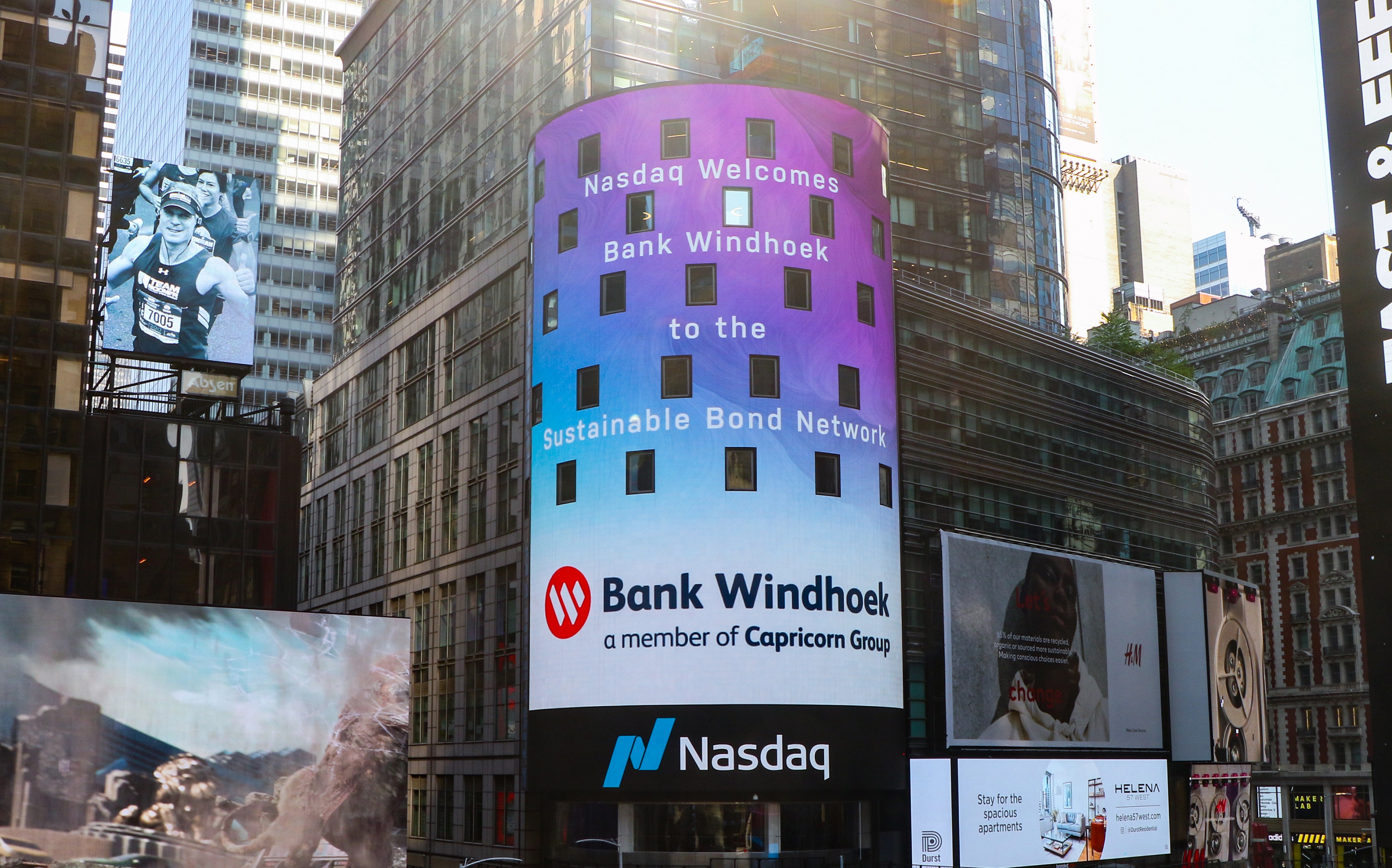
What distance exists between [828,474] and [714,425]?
581 centimetres

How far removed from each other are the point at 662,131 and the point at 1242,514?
330ft

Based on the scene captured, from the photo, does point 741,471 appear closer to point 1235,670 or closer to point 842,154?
point 842,154

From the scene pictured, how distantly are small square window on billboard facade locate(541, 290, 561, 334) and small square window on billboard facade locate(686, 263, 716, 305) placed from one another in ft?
21.5

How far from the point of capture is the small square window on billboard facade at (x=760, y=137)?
67.7 meters

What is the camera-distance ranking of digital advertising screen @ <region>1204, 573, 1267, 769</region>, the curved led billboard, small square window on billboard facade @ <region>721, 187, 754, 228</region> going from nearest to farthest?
the curved led billboard < small square window on billboard facade @ <region>721, 187, 754, 228</region> < digital advertising screen @ <region>1204, 573, 1267, 769</region>

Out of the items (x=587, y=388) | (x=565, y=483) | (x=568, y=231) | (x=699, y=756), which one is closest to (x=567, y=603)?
(x=565, y=483)

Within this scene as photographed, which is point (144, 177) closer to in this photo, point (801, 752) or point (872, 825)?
point (801, 752)

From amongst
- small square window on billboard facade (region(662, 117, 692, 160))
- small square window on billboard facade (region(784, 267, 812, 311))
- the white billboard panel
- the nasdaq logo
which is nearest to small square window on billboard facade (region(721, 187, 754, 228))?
small square window on billboard facade (region(662, 117, 692, 160))

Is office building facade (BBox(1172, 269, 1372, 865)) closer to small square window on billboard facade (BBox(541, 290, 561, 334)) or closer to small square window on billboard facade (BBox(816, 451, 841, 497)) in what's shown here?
small square window on billboard facade (BBox(816, 451, 841, 497))

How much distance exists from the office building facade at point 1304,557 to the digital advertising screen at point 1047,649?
53.0m

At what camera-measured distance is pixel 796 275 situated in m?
67.0

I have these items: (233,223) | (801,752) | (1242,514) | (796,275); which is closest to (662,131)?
(796,275)

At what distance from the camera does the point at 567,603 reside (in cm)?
6488

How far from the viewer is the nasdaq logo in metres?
61.7
